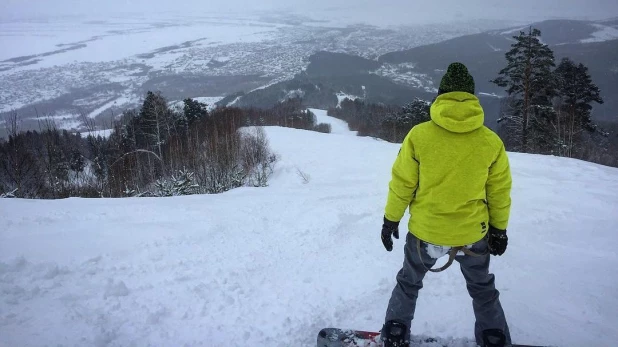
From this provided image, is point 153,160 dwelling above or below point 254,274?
below

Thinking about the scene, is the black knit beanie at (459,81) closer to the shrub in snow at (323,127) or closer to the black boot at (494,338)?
the black boot at (494,338)

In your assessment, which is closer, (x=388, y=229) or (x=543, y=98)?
(x=388, y=229)

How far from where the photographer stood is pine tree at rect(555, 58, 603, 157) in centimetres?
2373

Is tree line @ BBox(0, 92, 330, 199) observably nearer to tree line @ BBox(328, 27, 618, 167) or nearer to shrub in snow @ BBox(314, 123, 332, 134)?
tree line @ BBox(328, 27, 618, 167)

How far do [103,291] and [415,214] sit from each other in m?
3.60

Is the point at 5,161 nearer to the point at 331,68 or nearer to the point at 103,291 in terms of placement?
the point at 103,291

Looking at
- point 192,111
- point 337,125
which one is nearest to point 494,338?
point 192,111

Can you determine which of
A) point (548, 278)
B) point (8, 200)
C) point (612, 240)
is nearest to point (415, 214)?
point (548, 278)

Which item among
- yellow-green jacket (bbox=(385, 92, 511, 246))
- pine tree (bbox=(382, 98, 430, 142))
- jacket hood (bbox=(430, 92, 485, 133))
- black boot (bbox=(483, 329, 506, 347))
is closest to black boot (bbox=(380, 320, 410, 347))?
black boot (bbox=(483, 329, 506, 347))

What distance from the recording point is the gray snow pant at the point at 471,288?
252 centimetres

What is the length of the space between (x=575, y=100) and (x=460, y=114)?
29577 millimetres

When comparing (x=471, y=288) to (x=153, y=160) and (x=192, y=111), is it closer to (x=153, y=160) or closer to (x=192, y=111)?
(x=153, y=160)

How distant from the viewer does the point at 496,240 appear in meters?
2.57

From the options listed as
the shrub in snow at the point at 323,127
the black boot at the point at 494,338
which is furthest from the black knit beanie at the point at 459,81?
the shrub in snow at the point at 323,127
